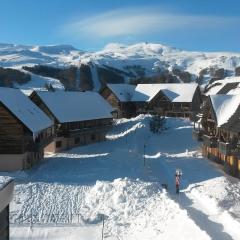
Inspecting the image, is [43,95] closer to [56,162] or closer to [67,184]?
[56,162]

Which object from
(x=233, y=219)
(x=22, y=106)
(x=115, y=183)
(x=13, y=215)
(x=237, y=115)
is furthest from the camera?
(x=22, y=106)

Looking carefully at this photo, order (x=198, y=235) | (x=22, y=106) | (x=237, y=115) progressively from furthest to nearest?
(x=22, y=106)
(x=237, y=115)
(x=198, y=235)

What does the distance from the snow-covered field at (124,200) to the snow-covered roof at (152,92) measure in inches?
1267

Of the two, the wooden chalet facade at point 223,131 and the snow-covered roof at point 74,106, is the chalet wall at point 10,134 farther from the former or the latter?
the wooden chalet facade at point 223,131

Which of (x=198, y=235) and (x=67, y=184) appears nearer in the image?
(x=198, y=235)

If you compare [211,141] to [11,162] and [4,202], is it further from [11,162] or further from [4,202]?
[4,202]

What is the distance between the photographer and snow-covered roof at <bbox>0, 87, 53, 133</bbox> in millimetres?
39156

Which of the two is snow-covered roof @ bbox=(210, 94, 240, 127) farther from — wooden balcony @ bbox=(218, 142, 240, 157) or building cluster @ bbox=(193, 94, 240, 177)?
wooden balcony @ bbox=(218, 142, 240, 157)

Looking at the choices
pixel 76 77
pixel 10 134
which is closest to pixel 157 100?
pixel 10 134

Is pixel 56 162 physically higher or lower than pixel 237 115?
lower

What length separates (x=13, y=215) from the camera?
90.8ft

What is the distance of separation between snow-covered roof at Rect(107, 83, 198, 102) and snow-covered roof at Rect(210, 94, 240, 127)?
3658 centimetres

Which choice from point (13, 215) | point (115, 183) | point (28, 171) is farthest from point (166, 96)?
point (13, 215)

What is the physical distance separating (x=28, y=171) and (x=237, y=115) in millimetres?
16999
